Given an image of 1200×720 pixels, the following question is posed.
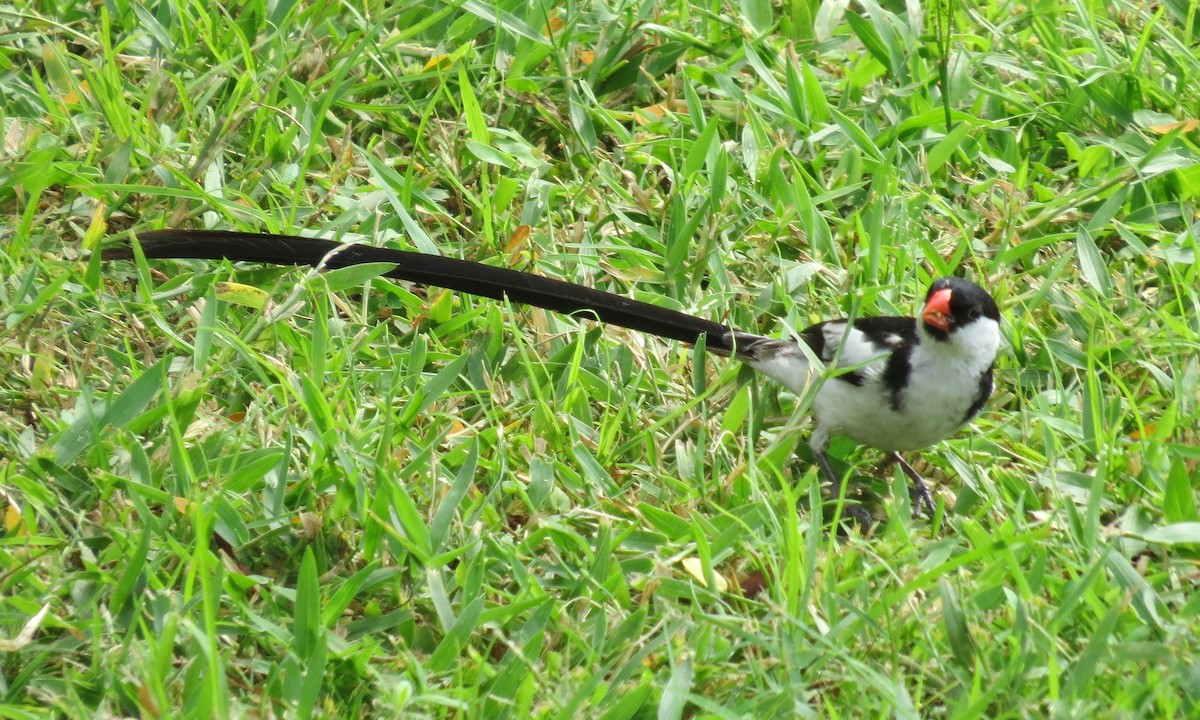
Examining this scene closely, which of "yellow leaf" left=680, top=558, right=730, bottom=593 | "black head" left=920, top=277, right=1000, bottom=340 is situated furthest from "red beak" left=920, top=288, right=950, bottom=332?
"yellow leaf" left=680, top=558, right=730, bottom=593

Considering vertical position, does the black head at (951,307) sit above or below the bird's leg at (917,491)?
above

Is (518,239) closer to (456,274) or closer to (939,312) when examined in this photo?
(456,274)

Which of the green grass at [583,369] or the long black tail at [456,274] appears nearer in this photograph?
the green grass at [583,369]

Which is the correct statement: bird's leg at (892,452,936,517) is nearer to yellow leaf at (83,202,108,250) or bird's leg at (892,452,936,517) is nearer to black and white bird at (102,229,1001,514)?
black and white bird at (102,229,1001,514)

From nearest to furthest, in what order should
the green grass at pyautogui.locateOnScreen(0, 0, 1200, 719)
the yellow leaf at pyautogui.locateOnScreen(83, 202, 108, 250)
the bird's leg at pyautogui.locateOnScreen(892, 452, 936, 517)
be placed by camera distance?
the green grass at pyautogui.locateOnScreen(0, 0, 1200, 719), the bird's leg at pyautogui.locateOnScreen(892, 452, 936, 517), the yellow leaf at pyautogui.locateOnScreen(83, 202, 108, 250)

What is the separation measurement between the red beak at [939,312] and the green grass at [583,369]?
44 cm

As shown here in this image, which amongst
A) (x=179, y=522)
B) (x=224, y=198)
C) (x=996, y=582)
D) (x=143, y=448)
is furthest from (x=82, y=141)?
(x=996, y=582)

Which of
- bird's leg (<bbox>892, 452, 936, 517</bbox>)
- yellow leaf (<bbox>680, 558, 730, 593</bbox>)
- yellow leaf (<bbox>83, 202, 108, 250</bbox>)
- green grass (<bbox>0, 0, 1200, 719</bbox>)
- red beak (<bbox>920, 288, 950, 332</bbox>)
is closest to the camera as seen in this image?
green grass (<bbox>0, 0, 1200, 719</bbox>)

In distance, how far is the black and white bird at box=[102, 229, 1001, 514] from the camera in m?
3.58

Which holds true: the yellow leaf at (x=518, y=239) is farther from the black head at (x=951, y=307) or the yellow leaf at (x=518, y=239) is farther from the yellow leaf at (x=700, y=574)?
the yellow leaf at (x=700, y=574)

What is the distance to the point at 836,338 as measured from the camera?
377 cm

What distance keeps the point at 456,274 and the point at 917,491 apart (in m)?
1.44

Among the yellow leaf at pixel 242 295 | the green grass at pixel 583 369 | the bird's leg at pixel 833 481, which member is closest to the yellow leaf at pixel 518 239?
the green grass at pixel 583 369

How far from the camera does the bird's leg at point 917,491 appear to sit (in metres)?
3.75
